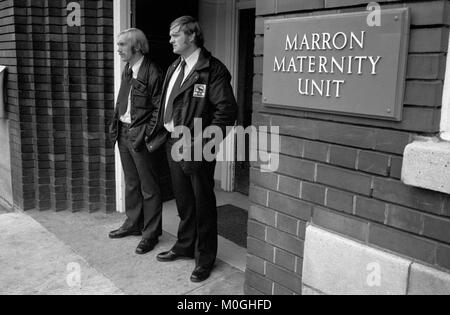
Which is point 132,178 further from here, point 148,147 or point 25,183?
point 25,183

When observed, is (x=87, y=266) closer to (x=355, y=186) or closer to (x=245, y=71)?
(x=355, y=186)

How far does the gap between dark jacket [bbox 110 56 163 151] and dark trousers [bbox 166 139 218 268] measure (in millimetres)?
415

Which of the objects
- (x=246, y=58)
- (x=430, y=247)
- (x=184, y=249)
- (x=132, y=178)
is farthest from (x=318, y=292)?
(x=246, y=58)

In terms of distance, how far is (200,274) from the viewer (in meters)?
3.24

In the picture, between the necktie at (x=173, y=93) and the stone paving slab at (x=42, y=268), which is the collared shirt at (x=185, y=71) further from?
the stone paving slab at (x=42, y=268)

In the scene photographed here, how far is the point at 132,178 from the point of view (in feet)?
13.1

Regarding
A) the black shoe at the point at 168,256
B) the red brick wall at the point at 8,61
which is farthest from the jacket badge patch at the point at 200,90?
the red brick wall at the point at 8,61

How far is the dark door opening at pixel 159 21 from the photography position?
4.48m

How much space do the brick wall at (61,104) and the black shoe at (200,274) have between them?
1.72 meters

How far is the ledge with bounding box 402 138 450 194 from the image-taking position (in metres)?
1.87

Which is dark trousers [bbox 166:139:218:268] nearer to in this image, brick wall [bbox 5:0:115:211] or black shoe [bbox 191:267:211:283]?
black shoe [bbox 191:267:211:283]

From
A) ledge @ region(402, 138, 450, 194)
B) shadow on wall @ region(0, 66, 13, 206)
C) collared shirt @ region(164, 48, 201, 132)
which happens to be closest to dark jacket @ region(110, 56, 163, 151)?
collared shirt @ region(164, 48, 201, 132)

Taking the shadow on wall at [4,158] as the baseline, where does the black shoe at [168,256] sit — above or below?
below

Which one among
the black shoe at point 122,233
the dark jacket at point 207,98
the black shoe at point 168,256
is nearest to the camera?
the dark jacket at point 207,98
